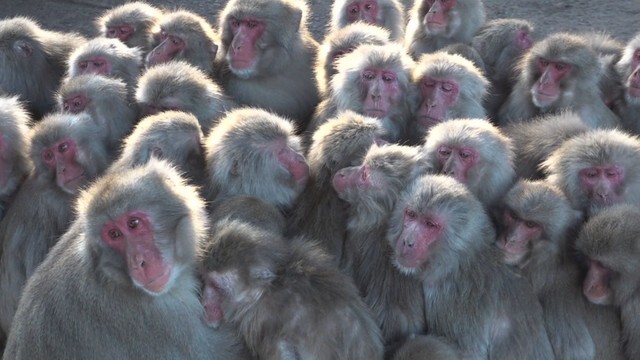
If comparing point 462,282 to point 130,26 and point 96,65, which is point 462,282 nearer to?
point 96,65

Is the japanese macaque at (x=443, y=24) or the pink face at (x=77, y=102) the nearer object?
the pink face at (x=77, y=102)

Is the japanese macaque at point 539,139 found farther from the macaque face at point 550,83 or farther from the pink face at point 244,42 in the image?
the pink face at point 244,42

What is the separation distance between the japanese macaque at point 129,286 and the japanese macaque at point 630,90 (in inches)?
132

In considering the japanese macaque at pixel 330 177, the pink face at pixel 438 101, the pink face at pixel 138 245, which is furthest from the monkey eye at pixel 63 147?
the pink face at pixel 438 101

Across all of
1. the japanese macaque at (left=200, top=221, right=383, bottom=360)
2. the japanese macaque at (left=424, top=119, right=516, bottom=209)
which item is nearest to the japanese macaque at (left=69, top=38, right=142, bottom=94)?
the japanese macaque at (left=424, top=119, right=516, bottom=209)

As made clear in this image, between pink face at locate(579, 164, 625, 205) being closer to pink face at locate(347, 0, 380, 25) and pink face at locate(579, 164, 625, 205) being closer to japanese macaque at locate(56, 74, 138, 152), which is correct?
pink face at locate(347, 0, 380, 25)

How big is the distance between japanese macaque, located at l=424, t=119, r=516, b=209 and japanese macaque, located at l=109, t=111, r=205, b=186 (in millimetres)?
1327

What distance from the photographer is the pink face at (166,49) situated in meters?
7.03

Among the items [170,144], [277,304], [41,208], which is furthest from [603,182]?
[41,208]

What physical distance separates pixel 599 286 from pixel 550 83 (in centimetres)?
194

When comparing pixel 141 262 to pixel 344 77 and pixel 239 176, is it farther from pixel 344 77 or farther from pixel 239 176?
pixel 344 77

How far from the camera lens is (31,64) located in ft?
23.5

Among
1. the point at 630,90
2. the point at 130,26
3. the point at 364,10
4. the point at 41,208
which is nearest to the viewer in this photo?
the point at 41,208

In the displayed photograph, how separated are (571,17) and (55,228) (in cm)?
607
